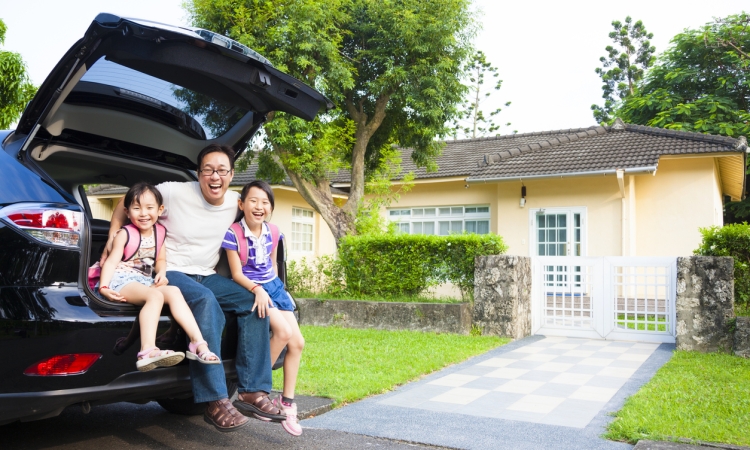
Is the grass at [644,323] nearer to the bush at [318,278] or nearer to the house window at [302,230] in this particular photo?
the bush at [318,278]

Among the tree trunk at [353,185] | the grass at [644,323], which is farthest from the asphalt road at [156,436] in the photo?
the tree trunk at [353,185]

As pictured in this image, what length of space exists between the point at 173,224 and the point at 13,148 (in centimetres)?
92

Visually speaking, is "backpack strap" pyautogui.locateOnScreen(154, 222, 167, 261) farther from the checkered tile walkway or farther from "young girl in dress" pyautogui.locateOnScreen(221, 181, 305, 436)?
the checkered tile walkway

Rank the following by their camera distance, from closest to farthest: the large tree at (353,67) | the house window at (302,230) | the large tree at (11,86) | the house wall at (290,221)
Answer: the large tree at (353,67)
the large tree at (11,86)
the house wall at (290,221)
the house window at (302,230)

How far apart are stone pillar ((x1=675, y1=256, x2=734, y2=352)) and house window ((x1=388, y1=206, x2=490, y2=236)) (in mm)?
8105

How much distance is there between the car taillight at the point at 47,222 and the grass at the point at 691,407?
3.53m

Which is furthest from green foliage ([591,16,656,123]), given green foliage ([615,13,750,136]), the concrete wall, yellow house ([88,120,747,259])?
the concrete wall

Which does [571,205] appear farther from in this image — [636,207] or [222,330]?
[222,330]

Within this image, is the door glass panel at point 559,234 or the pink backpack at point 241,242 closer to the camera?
the pink backpack at point 241,242

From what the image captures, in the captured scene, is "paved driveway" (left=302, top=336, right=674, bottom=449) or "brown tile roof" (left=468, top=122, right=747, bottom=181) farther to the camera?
"brown tile roof" (left=468, top=122, right=747, bottom=181)

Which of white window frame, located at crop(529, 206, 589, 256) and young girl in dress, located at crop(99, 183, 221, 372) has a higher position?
white window frame, located at crop(529, 206, 589, 256)

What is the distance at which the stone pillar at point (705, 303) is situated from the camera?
769 cm

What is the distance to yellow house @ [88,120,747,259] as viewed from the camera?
45.4ft

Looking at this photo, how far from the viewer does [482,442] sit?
4.05 meters
